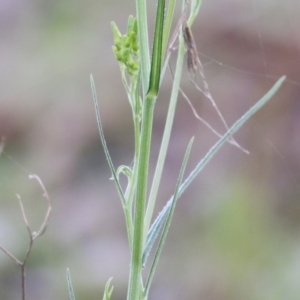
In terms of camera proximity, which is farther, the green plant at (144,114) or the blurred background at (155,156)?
the blurred background at (155,156)

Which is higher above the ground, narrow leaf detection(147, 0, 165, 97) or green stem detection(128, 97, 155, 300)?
narrow leaf detection(147, 0, 165, 97)

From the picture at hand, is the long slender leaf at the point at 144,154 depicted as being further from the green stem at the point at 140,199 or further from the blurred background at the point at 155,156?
the blurred background at the point at 155,156

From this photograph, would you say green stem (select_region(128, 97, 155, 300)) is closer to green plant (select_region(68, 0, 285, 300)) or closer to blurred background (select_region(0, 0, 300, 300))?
green plant (select_region(68, 0, 285, 300))

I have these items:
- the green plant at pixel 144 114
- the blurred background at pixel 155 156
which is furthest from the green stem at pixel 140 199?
the blurred background at pixel 155 156

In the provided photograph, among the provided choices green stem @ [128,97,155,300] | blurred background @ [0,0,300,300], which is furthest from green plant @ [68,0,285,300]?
blurred background @ [0,0,300,300]

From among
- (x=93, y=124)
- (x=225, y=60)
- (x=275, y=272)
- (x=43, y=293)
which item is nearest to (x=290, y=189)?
(x=275, y=272)

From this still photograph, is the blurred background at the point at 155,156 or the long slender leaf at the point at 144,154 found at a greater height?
the long slender leaf at the point at 144,154

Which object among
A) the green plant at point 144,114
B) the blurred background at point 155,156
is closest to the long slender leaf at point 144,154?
the green plant at point 144,114

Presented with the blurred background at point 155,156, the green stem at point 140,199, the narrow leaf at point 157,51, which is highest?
the narrow leaf at point 157,51
